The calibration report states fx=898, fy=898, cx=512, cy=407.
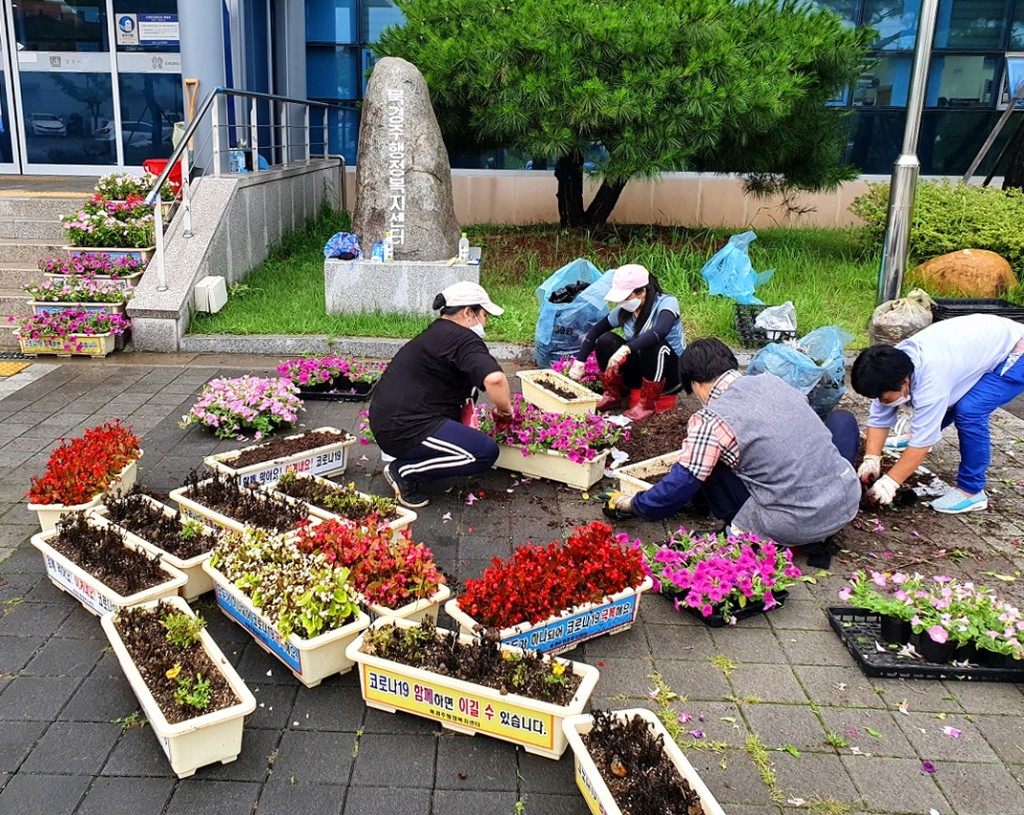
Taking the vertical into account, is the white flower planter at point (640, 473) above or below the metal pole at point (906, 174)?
below

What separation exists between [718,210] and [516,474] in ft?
32.6

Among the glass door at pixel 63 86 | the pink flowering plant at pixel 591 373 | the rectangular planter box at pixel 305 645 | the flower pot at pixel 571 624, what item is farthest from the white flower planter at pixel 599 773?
the glass door at pixel 63 86

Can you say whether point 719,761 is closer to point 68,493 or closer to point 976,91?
point 68,493

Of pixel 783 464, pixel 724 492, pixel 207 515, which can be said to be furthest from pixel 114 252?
pixel 783 464

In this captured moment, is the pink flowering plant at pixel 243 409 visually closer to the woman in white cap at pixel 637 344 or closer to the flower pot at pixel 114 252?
the woman in white cap at pixel 637 344

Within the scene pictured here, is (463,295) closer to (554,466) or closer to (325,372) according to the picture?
(554,466)

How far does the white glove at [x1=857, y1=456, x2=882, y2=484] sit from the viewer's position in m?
5.28

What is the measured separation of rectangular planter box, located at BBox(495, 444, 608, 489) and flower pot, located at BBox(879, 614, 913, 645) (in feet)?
6.50

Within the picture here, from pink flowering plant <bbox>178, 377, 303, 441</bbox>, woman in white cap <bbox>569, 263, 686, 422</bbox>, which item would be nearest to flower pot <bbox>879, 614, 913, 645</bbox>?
woman in white cap <bbox>569, 263, 686, 422</bbox>

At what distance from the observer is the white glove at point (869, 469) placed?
528 cm

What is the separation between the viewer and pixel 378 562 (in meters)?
3.83

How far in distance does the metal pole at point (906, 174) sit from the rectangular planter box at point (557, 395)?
3.89 m

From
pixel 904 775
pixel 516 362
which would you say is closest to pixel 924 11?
pixel 516 362

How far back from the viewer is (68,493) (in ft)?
15.1
